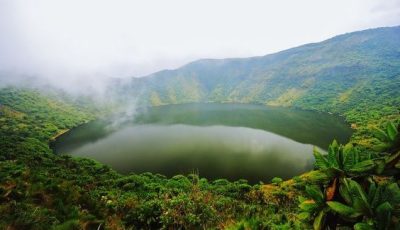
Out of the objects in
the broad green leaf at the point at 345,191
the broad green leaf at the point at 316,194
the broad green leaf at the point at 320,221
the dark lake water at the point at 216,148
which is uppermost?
the broad green leaf at the point at 345,191

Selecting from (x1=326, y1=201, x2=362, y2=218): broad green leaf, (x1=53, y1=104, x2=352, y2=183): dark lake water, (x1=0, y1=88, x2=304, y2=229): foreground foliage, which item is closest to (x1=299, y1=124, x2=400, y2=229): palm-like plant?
(x1=326, y1=201, x2=362, y2=218): broad green leaf

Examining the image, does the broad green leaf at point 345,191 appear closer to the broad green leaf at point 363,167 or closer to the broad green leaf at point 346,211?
the broad green leaf at point 346,211

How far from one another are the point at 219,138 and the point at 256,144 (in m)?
12.6

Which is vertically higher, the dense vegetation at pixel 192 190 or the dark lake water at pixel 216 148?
the dense vegetation at pixel 192 190

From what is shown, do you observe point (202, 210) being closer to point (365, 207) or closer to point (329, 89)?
point (365, 207)

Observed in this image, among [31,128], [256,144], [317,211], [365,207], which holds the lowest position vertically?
[256,144]

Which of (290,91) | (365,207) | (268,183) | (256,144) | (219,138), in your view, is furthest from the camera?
(290,91)

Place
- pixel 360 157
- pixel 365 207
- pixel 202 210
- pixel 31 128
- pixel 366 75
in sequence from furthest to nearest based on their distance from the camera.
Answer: pixel 366 75 → pixel 31 128 → pixel 202 210 → pixel 360 157 → pixel 365 207

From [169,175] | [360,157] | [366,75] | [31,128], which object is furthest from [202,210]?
[366,75]

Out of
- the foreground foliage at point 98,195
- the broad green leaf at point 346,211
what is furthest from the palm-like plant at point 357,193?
the foreground foliage at point 98,195

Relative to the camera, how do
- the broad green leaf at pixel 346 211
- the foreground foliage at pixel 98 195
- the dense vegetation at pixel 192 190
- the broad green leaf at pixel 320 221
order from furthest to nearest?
the foreground foliage at pixel 98 195
the broad green leaf at pixel 320 221
the dense vegetation at pixel 192 190
the broad green leaf at pixel 346 211

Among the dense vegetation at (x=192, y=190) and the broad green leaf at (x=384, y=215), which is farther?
the dense vegetation at (x=192, y=190)

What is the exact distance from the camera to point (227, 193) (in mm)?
32344

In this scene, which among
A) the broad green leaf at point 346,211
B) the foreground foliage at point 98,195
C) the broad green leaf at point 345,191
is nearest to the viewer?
the broad green leaf at point 346,211
